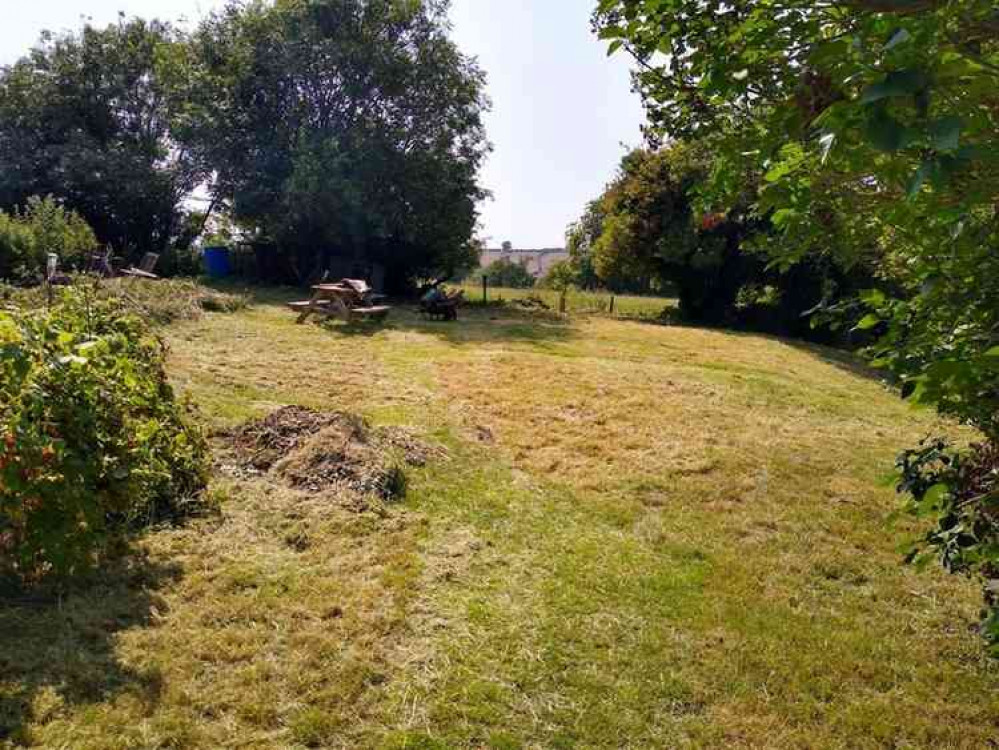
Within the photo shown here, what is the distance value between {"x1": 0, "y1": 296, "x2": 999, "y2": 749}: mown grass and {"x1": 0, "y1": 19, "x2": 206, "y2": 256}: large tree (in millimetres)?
17511

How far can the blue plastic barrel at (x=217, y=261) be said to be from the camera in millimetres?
22203

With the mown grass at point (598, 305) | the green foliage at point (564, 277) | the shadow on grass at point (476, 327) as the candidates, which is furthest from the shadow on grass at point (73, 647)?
the green foliage at point (564, 277)

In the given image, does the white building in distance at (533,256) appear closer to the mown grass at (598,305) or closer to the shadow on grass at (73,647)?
the mown grass at (598,305)

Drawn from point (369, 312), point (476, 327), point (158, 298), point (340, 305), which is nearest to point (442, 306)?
point (476, 327)

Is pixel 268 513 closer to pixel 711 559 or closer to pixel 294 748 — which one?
pixel 294 748

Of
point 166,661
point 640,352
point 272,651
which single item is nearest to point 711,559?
point 272,651

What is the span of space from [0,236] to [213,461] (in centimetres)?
1186

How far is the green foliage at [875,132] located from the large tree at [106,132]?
20066 mm

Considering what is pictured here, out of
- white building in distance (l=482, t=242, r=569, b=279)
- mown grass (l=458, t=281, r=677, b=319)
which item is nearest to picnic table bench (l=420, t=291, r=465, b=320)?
mown grass (l=458, t=281, r=677, b=319)

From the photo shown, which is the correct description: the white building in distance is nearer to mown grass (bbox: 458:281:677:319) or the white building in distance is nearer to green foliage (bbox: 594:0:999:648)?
mown grass (bbox: 458:281:677:319)

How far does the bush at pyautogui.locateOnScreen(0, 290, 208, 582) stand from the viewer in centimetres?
270

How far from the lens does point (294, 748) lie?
2.35 metres

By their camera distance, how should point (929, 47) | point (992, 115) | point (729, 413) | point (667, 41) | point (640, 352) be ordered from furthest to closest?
point (640, 352) → point (729, 413) → point (667, 41) → point (992, 115) → point (929, 47)

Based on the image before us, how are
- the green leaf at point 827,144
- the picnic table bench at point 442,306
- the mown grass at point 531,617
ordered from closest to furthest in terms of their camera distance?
the green leaf at point 827,144
the mown grass at point 531,617
the picnic table bench at point 442,306
